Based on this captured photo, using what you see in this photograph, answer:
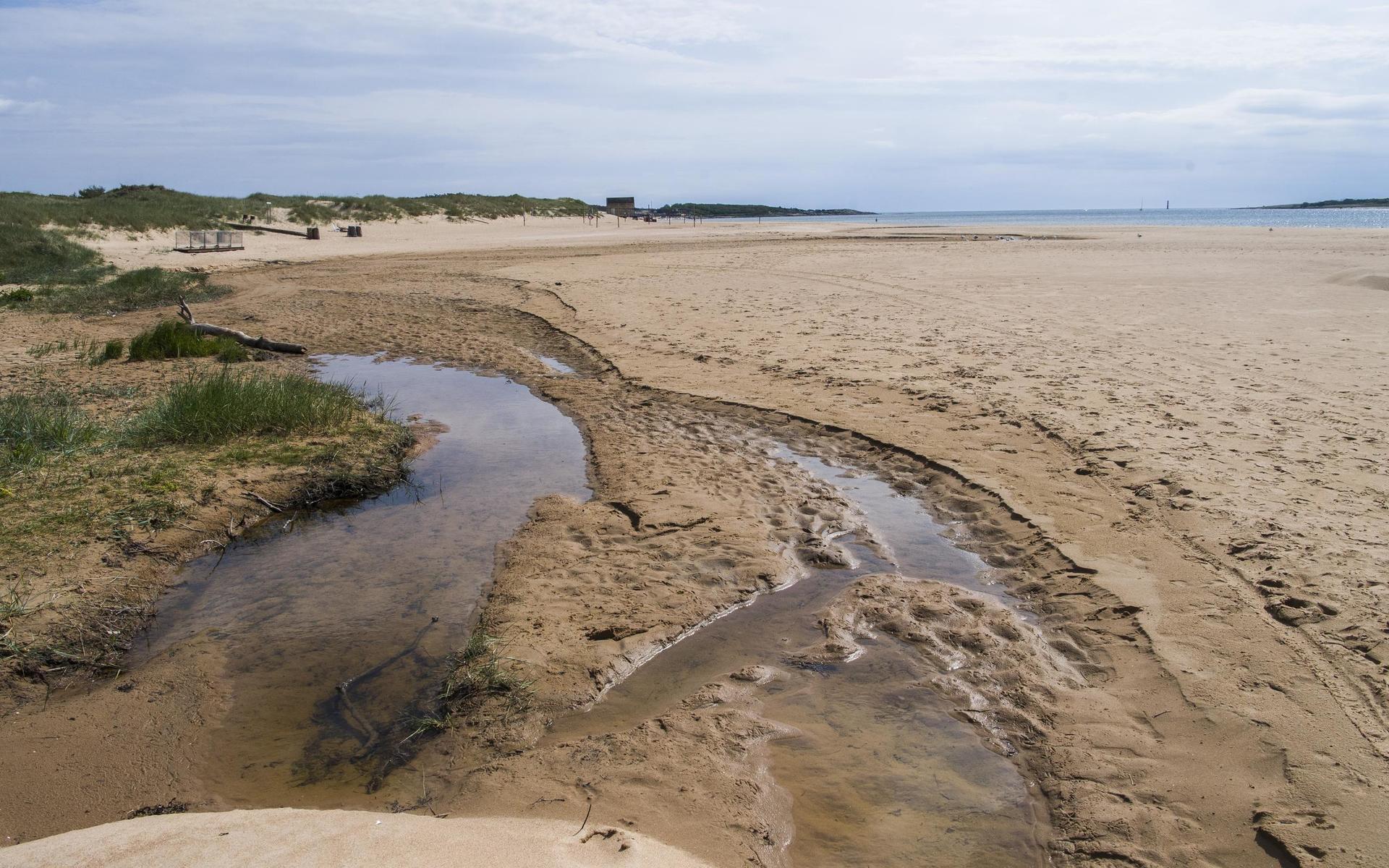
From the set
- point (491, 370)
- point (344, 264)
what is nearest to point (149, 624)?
point (491, 370)

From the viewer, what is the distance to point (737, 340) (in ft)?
37.4

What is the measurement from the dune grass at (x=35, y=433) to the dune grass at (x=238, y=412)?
0.38m

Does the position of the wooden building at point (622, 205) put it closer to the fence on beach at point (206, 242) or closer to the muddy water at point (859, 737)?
the fence on beach at point (206, 242)

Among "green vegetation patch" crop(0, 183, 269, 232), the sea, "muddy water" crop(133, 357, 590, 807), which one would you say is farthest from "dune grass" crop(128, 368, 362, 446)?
the sea

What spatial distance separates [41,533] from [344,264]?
22.1 metres

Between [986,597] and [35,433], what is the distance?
6900mm

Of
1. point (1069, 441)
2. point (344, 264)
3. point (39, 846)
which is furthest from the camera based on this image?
point (344, 264)

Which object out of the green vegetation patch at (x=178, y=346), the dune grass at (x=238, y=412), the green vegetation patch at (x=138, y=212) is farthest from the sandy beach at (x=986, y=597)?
the green vegetation patch at (x=138, y=212)

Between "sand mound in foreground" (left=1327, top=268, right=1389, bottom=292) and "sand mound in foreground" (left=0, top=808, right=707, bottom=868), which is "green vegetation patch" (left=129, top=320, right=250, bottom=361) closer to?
"sand mound in foreground" (left=0, top=808, right=707, bottom=868)

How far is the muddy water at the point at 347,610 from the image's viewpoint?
346 centimetres

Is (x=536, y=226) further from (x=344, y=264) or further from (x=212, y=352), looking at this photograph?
(x=212, y=352)

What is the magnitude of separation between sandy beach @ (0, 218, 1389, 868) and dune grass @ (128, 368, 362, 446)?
1.52m

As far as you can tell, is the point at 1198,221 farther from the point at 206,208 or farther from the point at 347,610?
the point at 347,610

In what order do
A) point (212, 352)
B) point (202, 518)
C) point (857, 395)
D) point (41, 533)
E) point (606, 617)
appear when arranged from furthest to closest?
point (212, 352)
point (857, 395)
point (202, 518)
point (41, 533)
point (606, 617)
